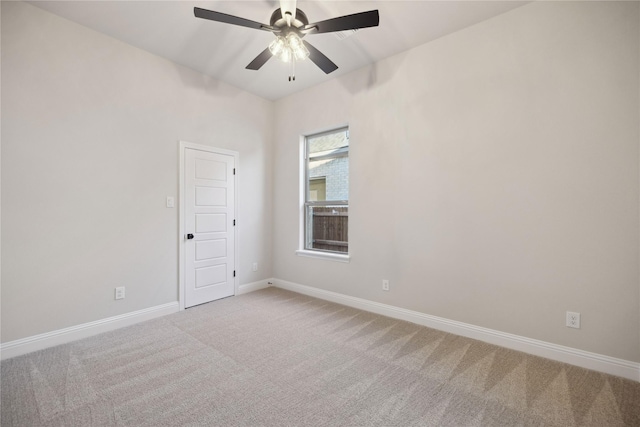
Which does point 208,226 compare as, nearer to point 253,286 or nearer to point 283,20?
point 253,286

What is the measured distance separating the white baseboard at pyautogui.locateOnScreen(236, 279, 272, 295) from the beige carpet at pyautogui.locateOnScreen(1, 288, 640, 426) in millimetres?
1212

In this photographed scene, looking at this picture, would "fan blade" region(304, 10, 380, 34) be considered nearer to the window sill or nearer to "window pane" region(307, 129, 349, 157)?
"window pane" region(307, 129, 349, 157)

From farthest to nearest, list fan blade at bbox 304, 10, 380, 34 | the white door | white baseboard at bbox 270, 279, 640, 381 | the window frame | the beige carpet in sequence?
the window frame < the white door < white baseboard at bbox 270, 279, 640, 381 < fan blade at bbox 304, 10, 380, 34 < the beige carpet

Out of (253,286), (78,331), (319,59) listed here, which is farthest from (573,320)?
(78,331)

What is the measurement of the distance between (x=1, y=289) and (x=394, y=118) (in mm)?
4055

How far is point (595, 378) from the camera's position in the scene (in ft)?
6.75

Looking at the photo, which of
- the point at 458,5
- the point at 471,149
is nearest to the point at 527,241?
the point at 471,149

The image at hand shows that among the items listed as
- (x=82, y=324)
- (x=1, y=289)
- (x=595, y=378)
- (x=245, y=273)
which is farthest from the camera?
(x=245, y=273)

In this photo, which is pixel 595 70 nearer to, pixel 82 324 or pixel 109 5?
pixel 109 5

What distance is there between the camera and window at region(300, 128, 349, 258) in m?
3.89

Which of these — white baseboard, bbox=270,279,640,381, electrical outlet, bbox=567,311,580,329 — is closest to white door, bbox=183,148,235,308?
white baseboard, bbox=270,279,640,381

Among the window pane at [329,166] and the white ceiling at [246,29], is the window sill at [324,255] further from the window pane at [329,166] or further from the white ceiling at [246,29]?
the white ceiling at [246,29]

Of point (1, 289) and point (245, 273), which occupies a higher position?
point (1, 289)

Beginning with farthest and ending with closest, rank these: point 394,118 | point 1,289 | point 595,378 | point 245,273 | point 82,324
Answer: point 245,273 < point 394,118 < point 82,324 < point 1,289 < point 595,378
